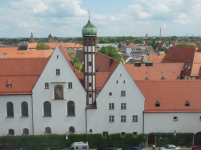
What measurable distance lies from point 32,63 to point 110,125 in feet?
64.9

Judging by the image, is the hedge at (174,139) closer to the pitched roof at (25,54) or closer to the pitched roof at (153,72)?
Answer: the pitched roof at (153,72)

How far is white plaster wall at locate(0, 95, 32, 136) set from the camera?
47.2 m

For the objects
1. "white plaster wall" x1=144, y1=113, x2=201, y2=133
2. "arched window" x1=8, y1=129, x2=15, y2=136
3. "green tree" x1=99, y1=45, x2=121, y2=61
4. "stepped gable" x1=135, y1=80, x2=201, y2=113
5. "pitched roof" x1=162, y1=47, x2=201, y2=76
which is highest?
"green tree" x1=99, y1=45, x2=121, y2=61

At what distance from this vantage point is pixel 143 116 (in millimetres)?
47438

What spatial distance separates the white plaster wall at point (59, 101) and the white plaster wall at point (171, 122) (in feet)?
41.6

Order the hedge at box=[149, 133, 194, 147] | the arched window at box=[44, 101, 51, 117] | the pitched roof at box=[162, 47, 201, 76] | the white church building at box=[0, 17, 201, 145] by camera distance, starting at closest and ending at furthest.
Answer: the hedge at box=[149, 133, 194, 147]
the white church building at box=[0, 17, 201, 145]
the arched window at box=[44, 101, 51, 117]
the pitched roof at box=[162, 47, 201, 76]

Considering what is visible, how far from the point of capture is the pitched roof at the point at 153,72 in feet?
237

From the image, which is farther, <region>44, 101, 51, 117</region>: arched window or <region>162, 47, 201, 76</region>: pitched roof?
<region>162, 47, 201, 76</region>: pitched roof

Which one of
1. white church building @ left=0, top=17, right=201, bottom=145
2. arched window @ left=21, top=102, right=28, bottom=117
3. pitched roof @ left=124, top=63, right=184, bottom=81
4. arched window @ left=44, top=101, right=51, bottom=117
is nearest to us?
white church building @ left=0, top=17, right=201, bottom=145

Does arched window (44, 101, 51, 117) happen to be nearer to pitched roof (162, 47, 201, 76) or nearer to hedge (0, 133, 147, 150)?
hedge (0, 133, 147, 150)

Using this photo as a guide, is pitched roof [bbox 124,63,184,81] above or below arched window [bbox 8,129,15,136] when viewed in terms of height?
above

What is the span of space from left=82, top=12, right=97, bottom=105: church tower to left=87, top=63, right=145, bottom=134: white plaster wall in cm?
213

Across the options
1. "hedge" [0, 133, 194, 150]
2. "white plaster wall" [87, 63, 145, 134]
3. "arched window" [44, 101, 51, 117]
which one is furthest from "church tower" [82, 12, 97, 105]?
"arched window" [44, 101, 51, 117]

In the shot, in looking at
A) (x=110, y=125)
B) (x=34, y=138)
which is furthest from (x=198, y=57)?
(x=34, y=138)
